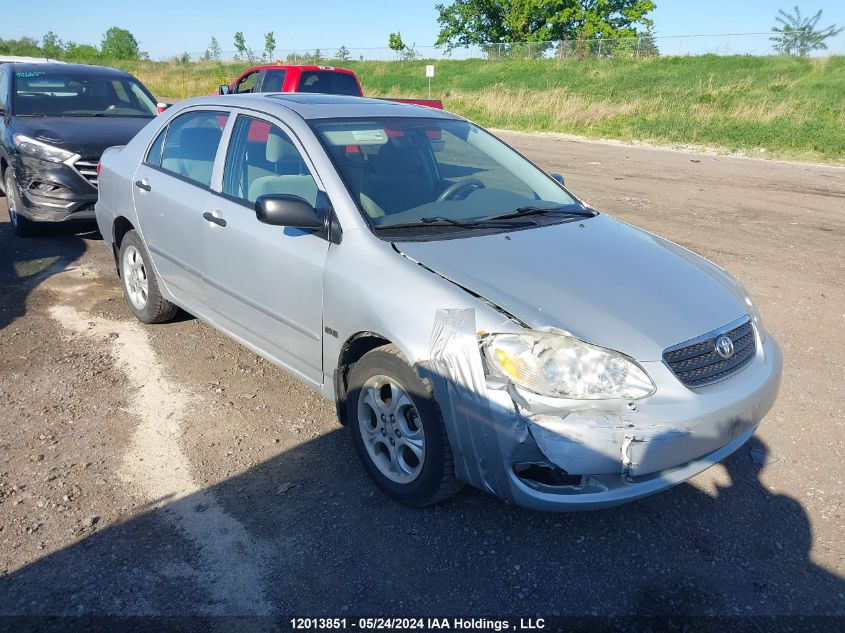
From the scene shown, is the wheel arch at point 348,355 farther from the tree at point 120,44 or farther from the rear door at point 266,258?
the tree at point 120,44

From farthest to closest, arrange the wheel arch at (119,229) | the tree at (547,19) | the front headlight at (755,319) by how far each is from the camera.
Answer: the tree at (547,19), the wheel arch at (119,229), the front headlight at (755,319)

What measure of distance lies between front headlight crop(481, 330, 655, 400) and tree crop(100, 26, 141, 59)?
88.2m

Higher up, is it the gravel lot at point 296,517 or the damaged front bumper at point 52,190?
the damaged front bumper at point 52,190

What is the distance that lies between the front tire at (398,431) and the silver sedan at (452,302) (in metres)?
0.01

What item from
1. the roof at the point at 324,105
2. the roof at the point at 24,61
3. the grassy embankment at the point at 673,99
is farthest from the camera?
the grassy embankment at the point at 673,99

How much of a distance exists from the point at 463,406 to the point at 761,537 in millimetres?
1471

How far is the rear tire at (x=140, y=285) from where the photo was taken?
16.4ft

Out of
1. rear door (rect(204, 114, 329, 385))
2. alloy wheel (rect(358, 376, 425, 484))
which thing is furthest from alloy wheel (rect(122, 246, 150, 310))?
alloy wheel (rect(358, 376, 425, 484))

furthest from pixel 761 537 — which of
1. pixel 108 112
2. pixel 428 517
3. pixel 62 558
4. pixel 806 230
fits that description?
pixel 108 112

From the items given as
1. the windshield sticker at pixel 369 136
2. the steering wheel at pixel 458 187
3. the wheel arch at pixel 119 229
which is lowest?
the wheel arch at pixel 119 229

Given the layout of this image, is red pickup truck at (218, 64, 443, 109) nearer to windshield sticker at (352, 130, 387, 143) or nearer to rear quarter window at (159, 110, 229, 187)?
rear quarter window at (159, 110, 229, 187)

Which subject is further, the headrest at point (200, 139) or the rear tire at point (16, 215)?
the rear tire at point (16, 215)

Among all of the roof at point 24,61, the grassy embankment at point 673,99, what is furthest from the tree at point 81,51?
the roof at point 24,61

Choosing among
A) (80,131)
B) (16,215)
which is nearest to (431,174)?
(80,131)
